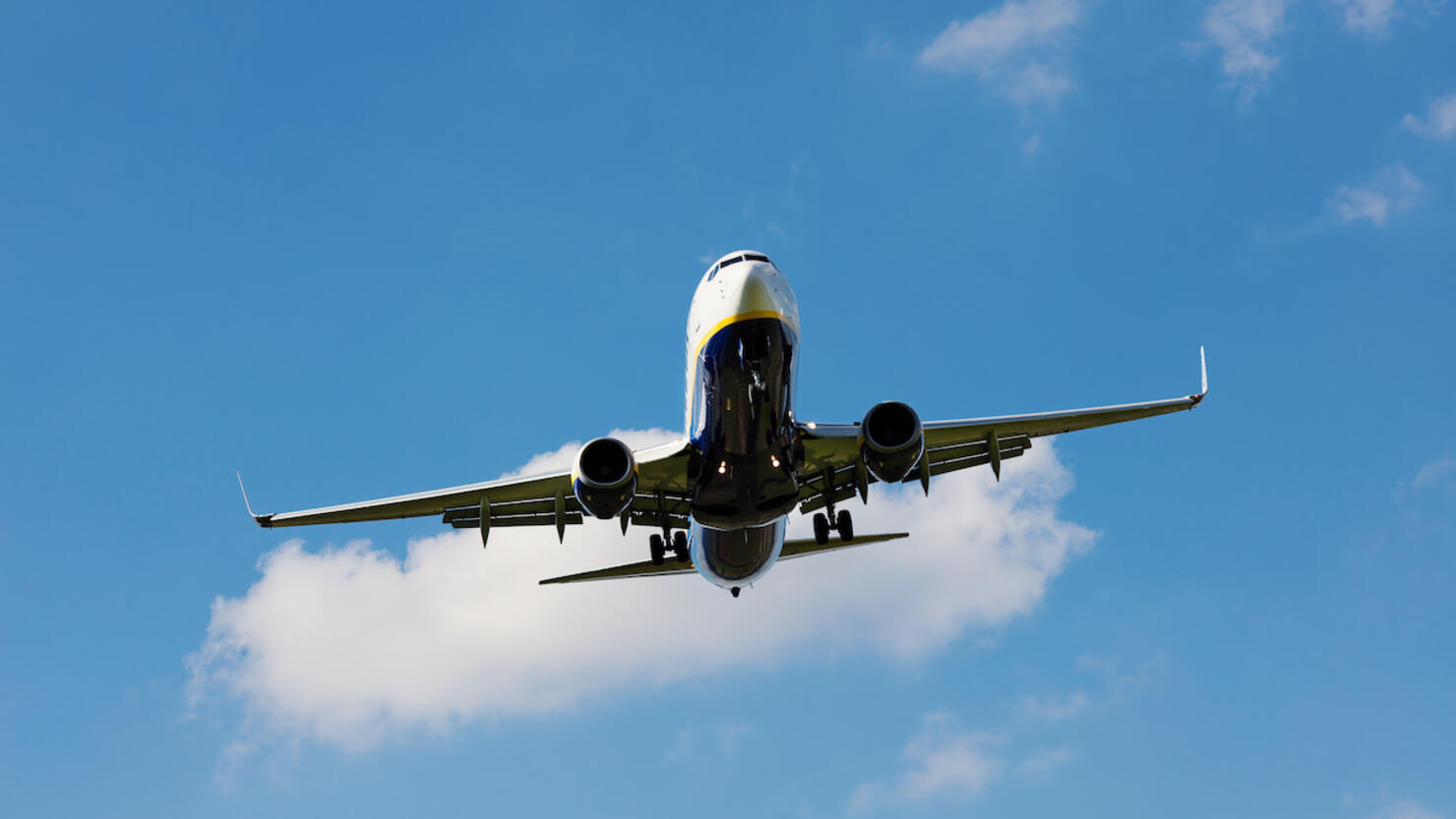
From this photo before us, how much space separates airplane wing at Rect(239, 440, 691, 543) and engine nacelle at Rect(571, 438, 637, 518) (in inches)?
62.8

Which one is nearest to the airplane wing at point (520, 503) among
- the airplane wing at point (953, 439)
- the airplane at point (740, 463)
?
the airplane at point (740, 463)

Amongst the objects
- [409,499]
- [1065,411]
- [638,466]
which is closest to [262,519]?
[409,499]

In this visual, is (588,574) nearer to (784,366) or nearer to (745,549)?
(745,549)

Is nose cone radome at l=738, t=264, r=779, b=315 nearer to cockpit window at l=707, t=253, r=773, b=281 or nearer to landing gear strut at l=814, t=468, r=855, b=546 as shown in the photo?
cockpit window at l=707, t=253, r=773, b=281

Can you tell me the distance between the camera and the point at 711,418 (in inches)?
969

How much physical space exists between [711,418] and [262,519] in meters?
11.3

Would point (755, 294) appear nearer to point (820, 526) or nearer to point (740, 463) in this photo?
point (740, 463)

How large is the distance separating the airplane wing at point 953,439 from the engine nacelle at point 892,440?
1.62 m

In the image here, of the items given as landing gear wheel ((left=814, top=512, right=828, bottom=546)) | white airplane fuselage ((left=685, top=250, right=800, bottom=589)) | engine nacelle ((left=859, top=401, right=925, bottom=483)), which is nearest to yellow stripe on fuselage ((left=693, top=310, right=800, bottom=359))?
white airplane fuselage ((left=685, top=250, right=800, bottom=589))

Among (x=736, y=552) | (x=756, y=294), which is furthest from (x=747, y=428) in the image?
(x=736, y=552)

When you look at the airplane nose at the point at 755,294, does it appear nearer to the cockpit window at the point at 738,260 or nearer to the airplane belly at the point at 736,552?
the cockpit window at the point at 738,260

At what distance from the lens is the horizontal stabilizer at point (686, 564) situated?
29.6 meters

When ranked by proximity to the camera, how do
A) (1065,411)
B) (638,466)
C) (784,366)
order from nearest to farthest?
(784,366), (638,466), (1065,411)

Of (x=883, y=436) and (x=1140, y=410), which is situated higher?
(x=1140, y=410)
